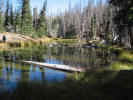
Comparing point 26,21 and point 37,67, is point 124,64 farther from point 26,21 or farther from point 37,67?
point 26,21

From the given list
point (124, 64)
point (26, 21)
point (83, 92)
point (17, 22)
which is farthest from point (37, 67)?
point (26, 21)

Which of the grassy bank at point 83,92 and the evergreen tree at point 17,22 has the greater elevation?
the evergreen tree at point 17,22

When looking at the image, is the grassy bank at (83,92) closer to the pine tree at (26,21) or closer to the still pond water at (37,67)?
the still pond water at (37,67)

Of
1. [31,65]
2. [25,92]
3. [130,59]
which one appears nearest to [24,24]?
[31,65]

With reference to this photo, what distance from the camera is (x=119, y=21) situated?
15.5m

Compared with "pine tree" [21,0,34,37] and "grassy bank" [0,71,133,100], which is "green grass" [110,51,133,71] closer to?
"grassy bank" [0,71,133,100]

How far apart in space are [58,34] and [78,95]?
3119 inches

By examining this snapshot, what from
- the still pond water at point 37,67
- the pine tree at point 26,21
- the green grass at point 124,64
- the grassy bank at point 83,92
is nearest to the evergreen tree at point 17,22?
the pine tree at point 26,21

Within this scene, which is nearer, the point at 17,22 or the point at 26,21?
the point at 17,22

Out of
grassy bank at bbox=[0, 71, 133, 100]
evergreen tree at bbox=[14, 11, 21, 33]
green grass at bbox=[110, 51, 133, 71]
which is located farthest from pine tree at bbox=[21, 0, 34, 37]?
grassy bank at bbox=[0, 71, 133, 100]

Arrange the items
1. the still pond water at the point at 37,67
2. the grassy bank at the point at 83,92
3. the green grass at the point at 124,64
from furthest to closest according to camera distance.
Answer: the green grass at the point at 124,64
the still pond water at the point at 37,67
the grassy bank at the point at 83,92

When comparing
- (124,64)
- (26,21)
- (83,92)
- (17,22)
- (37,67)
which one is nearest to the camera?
(83,92)

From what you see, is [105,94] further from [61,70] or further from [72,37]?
[72,37]

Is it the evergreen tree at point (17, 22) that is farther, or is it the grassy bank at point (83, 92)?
the evergreen tree at point (17, 22)
